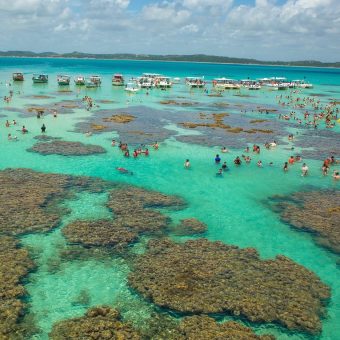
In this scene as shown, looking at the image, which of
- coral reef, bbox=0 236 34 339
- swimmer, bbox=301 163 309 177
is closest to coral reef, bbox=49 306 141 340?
coral reef, bbox=0 236 34 339

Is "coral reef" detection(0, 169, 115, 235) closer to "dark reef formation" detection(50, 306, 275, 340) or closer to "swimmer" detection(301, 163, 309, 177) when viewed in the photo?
Answer: "dark reef formation" detection(50, 306, 275, 340)

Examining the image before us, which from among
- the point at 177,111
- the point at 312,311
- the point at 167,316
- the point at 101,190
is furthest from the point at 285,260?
the point at 177,111

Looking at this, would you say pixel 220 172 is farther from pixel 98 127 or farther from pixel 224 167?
pixel 98 127

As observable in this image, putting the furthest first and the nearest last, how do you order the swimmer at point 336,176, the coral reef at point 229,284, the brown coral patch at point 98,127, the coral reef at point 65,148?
the brown coral patch at point 98,127 < the coral reef at point 65,148 < the swimmer at point 336,176 < the coral reef at point 229,284

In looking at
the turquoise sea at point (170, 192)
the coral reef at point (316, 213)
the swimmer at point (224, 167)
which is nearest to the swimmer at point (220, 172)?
the turquoise sea at point (170, 192)

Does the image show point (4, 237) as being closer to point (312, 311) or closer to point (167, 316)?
point (167, 316)

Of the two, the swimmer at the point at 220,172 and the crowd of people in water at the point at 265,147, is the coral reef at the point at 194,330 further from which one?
the swimmer at the point at 220,172
